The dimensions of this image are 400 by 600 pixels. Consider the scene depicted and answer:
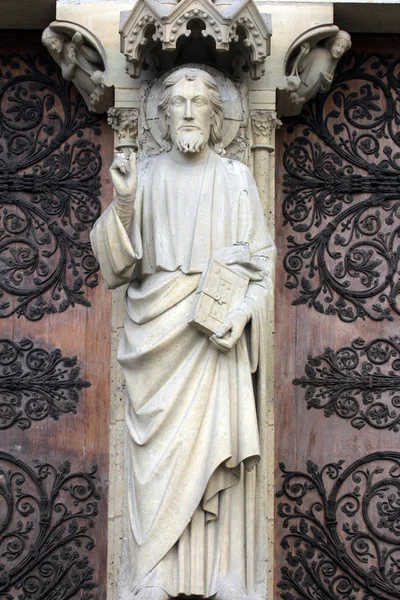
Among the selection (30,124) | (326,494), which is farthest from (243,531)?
(30,124)

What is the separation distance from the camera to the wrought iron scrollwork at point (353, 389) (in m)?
9.45

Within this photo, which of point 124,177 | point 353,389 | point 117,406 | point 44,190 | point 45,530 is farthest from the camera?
point 44,190

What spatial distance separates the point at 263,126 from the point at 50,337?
1447mm

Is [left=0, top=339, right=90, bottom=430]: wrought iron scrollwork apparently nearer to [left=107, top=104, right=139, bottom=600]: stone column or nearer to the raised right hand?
[left=107, top=104, right=139, bottom=600]: stone column

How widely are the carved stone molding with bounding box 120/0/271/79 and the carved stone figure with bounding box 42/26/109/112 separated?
0.40 metres

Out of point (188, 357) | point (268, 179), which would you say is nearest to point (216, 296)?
point (188, 357)

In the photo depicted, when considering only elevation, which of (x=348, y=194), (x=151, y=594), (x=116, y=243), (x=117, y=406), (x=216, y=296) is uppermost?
(x=348, y=194)

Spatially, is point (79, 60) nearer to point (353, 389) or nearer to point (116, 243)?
point (116, 243)

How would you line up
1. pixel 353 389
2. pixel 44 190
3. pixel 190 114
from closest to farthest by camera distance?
pixel 190 114
pixel 353 389
pixel 44 190

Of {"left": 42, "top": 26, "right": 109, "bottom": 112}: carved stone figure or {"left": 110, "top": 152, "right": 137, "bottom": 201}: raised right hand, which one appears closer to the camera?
{"left": 110, "top": 152, "right": 137, "bottom": 201}: raised right hand

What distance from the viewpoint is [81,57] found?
9484mm

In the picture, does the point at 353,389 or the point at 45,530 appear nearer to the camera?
the point at 45,530

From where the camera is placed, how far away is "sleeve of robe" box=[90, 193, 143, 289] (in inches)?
340

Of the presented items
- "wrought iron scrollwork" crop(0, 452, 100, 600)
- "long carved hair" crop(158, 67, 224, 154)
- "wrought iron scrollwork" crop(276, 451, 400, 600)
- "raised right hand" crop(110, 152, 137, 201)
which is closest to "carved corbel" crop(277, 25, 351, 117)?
"long carved hair" crop(158, 67, 224, 154)
